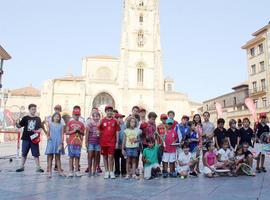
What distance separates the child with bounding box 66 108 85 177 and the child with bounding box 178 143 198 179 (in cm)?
248

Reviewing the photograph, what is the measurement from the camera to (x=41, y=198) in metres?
4.32

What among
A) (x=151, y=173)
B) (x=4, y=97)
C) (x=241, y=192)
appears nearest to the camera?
(x=241, y=192)

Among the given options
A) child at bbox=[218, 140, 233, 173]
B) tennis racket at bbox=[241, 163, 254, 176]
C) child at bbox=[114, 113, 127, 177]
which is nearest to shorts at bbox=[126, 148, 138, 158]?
child at bbox=[114, 113, 127, 177]

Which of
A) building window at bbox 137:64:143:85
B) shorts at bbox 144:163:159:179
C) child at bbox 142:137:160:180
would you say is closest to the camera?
shorts at bbox 144:163:159:179

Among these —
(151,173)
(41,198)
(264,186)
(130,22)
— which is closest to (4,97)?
(151,173)

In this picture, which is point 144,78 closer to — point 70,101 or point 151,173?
point 70,101

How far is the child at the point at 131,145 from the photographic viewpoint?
6.86 m

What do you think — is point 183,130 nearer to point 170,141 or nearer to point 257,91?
point 170,141

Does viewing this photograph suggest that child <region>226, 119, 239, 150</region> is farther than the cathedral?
No

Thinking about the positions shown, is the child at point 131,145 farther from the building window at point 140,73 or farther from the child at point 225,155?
the building window at point 140,73

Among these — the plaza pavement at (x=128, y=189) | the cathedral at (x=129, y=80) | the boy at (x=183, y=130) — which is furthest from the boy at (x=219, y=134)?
the cathedral at (x=129, y=80)

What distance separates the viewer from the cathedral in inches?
1772

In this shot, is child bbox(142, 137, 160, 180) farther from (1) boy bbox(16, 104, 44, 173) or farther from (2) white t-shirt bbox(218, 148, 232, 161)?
(1) boy bbox(16, 104, 44, 173)

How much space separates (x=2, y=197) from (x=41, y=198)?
1.96ft
